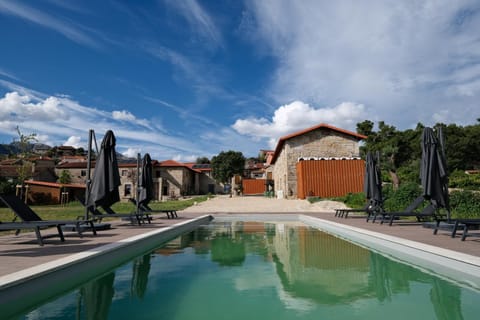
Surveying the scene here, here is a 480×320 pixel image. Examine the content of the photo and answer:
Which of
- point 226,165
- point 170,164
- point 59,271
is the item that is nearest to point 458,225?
point 59,271

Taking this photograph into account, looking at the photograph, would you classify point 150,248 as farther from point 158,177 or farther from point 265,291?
point 158,177

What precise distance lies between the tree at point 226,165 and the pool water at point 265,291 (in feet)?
140

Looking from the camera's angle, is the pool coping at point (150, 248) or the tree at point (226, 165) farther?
the tree at point (226, 165)

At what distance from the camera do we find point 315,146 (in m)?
26.3

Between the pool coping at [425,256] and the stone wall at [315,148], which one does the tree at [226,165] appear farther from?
the pool coping at [425,256]

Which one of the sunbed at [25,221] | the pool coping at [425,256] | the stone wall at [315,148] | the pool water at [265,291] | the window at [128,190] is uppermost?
the stone wall at [315,148]

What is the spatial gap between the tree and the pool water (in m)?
42.7

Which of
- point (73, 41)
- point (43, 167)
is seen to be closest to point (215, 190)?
point (43, 167)

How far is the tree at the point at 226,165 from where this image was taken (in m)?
48.9

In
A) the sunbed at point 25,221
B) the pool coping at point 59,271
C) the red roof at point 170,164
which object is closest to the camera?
the pool coping at point 59,271

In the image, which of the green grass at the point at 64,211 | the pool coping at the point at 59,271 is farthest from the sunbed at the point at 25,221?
the green grass at the point at 64,211

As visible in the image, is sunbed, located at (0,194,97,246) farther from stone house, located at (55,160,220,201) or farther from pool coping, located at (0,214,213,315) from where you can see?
stone house, located at (55,160,220,201)

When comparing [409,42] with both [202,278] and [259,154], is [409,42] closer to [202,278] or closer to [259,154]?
[202,278]

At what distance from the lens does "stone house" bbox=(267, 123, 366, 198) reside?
2599 centimetres
